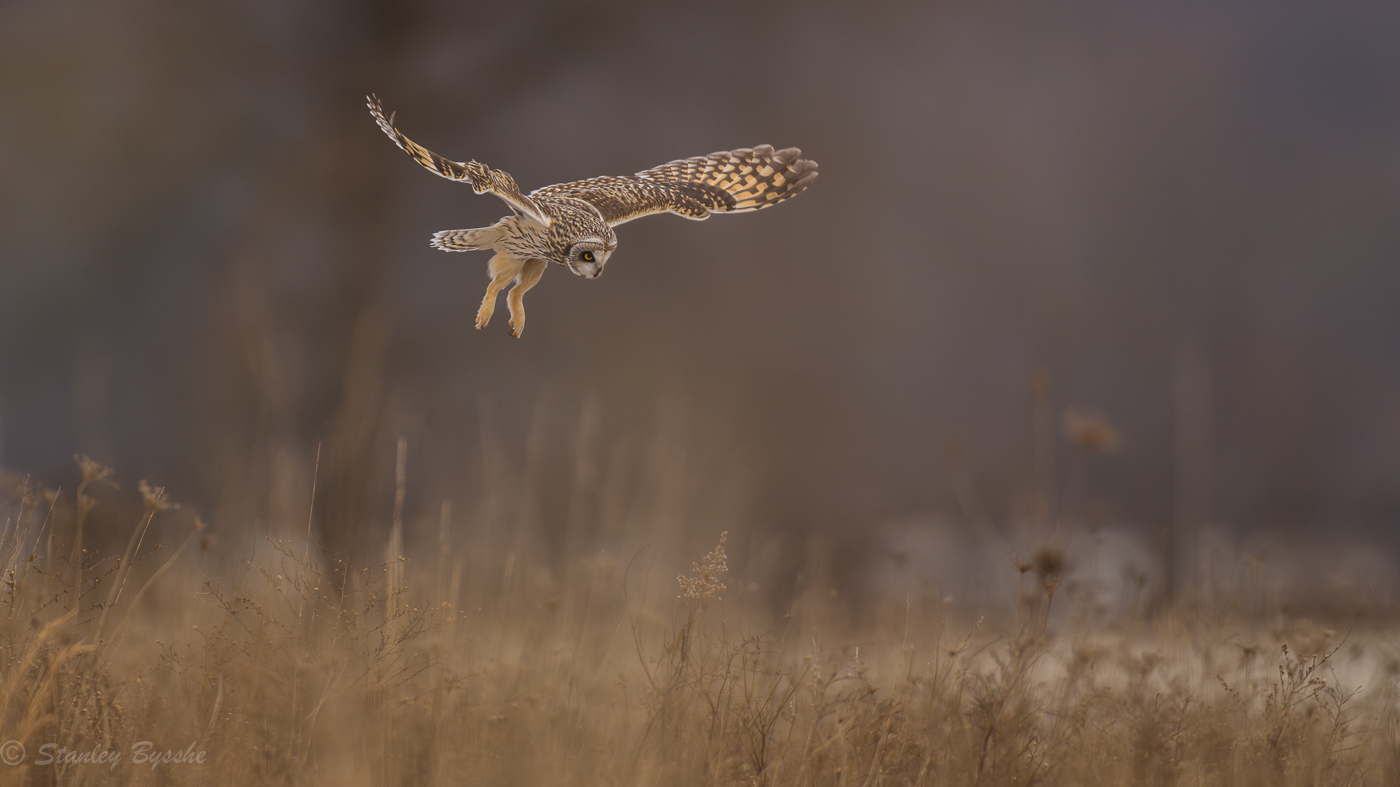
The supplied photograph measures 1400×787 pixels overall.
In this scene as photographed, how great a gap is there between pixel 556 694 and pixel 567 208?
1.32 metres

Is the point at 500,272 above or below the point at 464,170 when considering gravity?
below

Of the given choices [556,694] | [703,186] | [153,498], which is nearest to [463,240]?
[153,498]

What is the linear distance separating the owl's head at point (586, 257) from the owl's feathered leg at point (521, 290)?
0.42 feet

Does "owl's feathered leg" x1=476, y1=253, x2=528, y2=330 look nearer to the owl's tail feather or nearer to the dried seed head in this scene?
the owl's tail feather

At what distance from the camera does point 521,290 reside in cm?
195

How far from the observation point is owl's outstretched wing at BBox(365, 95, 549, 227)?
169 centimetres

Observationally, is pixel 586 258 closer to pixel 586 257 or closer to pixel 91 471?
pixel 586 257

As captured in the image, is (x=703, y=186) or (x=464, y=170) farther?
(x=703, y=186)

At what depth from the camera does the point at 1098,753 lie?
6.85ft

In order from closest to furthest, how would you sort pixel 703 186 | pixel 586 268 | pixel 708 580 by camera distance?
pixel 708 580 → pixel 586 268 → pixel 703 186

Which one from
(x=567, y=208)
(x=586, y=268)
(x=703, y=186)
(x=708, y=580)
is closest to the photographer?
(x=708, y=580)

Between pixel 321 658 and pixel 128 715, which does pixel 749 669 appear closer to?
pixel 321 658

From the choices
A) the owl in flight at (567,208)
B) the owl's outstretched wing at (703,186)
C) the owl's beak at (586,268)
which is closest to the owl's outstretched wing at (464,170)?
the owl in flight at (567,208)

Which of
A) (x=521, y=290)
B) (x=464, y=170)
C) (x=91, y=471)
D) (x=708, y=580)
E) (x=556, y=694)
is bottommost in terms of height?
(x=556, y=694)
